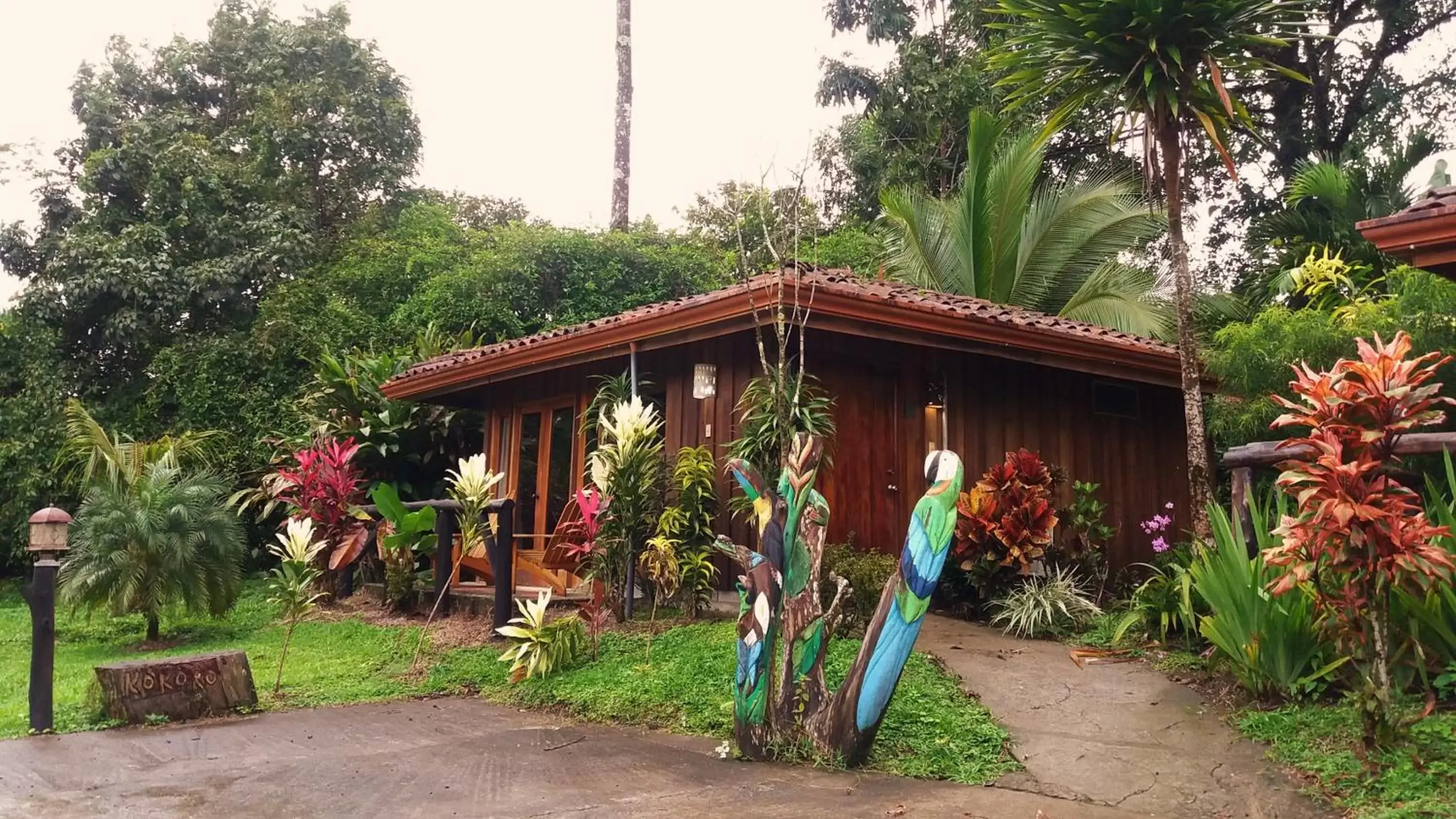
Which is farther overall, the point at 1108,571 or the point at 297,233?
the point at 297,233

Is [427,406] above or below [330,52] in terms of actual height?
below

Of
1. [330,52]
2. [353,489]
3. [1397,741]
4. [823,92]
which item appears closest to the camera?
[1397,741]

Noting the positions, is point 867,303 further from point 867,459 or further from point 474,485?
point 474,485

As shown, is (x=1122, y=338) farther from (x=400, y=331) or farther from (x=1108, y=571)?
(x=400, y=331)

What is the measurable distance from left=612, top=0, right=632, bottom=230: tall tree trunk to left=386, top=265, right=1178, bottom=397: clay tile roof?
33.8ft

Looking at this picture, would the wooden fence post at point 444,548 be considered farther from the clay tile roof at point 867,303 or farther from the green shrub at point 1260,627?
the green shrub at point 1260,627

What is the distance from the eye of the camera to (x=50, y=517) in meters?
6.30

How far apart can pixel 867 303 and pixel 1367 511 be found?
4.06 metres

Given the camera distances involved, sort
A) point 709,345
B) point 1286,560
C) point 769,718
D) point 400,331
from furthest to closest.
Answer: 1. point 400,331
2. point 709,345
3. point 769,718
4. point 1286,560

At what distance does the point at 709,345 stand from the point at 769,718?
188 inches

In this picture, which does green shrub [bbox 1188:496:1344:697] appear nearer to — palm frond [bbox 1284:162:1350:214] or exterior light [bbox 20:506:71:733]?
palm frond [bbox 1284:162:1350:214]

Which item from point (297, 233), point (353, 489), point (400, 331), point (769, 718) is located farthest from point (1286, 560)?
point (297, 233)

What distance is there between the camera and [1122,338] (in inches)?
383

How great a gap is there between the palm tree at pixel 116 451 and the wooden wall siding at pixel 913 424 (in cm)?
504
